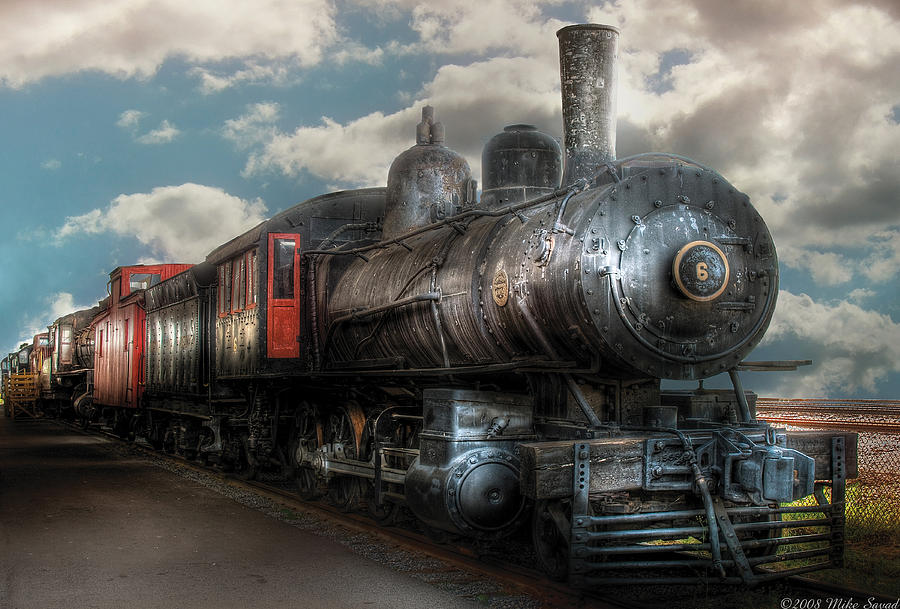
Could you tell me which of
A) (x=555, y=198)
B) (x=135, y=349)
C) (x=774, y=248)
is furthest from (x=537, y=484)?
(x=135, y=349)

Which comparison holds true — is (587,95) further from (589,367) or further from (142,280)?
(142,280)

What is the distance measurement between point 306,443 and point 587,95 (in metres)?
5.52

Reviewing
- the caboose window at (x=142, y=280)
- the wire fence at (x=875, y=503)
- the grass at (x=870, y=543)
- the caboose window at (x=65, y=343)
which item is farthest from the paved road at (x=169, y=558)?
the caboose window at (x=65, y=343)

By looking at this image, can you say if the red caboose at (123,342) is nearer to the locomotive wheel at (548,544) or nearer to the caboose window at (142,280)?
the caboose window at (142,280)

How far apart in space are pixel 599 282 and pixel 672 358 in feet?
2.76

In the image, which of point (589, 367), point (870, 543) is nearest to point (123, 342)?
point (589, 367)

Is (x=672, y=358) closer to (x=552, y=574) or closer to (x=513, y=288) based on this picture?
(x=513, y=288)

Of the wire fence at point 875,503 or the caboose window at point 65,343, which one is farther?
the caboose window at point 65,343

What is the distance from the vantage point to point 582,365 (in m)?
6.59

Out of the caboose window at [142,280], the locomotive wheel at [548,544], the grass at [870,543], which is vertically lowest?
the grass at [870,543]

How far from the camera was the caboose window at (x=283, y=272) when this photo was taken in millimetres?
10656

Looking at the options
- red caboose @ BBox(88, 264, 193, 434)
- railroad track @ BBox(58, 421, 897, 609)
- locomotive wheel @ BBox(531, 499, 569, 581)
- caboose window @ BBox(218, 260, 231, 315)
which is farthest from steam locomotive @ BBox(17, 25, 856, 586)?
red caboose @ BBox(88, 264, 193, 434)

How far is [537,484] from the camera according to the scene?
5.88 m

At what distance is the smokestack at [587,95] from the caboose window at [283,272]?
4062mm
